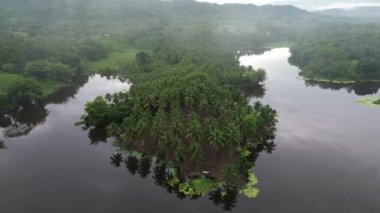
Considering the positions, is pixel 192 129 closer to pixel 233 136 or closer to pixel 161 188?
pixel 233 136

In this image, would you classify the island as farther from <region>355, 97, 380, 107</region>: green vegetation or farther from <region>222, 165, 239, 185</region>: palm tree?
<region>355, 97, 380, 107</region>: green vegetation

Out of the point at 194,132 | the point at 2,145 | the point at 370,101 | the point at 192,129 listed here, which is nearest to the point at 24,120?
the point at 2,145

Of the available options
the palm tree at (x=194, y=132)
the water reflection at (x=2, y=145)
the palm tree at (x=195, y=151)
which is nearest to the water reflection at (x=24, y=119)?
the water reflection at (x=2, y=145)

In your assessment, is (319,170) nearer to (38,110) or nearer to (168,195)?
(168,195)

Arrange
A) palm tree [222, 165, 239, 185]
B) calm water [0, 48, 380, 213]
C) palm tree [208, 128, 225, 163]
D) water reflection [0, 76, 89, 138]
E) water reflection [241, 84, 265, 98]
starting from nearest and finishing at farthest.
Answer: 1. calm water [0, 48, 380, 213]
2. palm tree [222, 165, 239, 185]
3. palm tree [208, 128, 225, 163]
4. water reflection [0, 76, 89, 138]
5. water reflection [241, 84, 265, 98]

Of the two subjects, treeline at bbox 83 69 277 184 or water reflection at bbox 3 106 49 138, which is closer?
treeline at bbox 83 69 277 184

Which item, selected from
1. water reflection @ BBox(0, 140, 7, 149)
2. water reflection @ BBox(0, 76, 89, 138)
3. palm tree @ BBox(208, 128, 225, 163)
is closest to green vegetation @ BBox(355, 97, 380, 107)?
palm tree @ BBox(208, 128, 225, 163)

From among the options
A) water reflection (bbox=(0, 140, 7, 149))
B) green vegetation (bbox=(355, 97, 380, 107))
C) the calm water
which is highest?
green vegetation (bbox=(355, 97, 380, 107))
